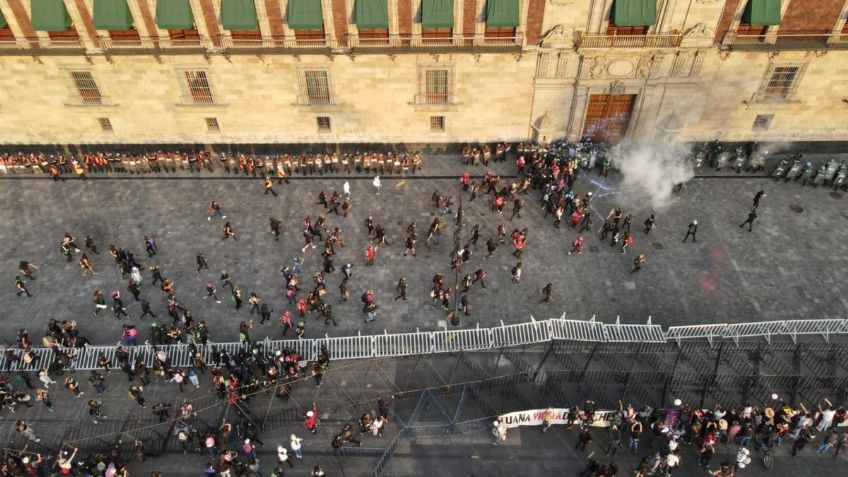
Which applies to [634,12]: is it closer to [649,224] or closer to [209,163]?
[649,224]

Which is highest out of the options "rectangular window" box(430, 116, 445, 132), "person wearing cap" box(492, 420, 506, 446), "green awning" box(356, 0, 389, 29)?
"green awning" box(356, 0, 389, 29)

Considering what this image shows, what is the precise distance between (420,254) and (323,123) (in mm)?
9967

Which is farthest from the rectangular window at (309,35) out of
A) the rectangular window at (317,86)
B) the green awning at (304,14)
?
the rectangular window at (317,86)

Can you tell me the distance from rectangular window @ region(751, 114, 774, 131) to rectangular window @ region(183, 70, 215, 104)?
29321 millimetres

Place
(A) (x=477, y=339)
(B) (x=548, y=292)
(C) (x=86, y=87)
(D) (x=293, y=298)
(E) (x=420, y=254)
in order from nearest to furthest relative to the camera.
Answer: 1. (A) (x=477, y=339)
2. (B) (x=548, y=292)
3. (D) (x=293, y=298)
4. (E) (x=420, y=254)
5. (C) (x=86, y=87)

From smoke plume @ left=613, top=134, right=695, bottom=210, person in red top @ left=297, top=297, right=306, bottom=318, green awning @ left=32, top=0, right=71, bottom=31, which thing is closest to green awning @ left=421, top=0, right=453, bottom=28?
smoke plume @ left=613, top=134, right=695, bottom=210

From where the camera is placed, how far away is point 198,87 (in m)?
30.8

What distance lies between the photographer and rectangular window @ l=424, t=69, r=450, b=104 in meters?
30.3

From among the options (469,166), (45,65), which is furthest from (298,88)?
(45,65)

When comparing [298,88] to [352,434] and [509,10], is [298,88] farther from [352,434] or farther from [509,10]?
[352,434]

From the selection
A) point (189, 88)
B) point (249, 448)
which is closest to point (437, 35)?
point (189, 88)

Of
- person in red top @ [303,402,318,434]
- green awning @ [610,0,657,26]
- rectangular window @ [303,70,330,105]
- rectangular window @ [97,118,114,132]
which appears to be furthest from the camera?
rectangular window @ [97,118,114,132]

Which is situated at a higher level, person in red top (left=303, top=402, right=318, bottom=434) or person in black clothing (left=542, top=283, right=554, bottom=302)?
person in black clothing (left=542, top=283, right=554, bottom=302)

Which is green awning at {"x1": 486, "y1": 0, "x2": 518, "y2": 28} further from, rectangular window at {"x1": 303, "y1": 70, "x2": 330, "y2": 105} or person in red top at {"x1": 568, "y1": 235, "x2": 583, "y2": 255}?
person in red top at {"x1": 568, "y1": 235, "x2": 583, "y2": 255}
